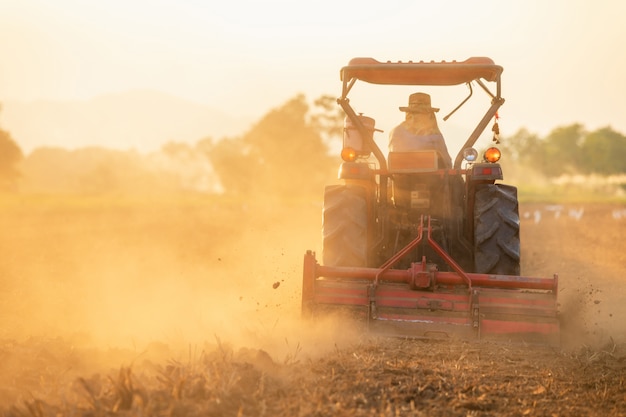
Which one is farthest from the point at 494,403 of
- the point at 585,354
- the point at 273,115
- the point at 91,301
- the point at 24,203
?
the point at 273,115

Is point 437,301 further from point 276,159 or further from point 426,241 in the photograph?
point 276,159

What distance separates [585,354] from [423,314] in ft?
4.35

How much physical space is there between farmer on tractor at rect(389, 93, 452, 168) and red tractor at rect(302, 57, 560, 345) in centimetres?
5

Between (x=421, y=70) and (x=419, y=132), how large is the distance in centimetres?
63

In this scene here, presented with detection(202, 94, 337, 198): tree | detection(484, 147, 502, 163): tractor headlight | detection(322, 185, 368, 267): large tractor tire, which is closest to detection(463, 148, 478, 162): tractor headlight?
detection(484, 147, 502, 163): tractor headlight

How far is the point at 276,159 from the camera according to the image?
6512 centimetres

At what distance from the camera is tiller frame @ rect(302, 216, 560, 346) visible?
654 centimetres

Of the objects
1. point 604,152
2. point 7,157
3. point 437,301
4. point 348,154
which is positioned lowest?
point 437,301

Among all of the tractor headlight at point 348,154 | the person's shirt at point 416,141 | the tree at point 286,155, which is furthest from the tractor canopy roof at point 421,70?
the tree at point 286,155

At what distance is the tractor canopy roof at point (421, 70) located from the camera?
7.61 meters

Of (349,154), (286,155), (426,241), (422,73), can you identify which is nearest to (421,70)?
(422,73)

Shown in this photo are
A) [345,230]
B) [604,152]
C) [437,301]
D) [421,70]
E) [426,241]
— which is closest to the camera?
[437,301]

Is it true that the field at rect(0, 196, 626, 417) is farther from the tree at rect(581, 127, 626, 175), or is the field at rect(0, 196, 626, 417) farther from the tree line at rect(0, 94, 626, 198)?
the tree at rect(581, 127, 626, 175)

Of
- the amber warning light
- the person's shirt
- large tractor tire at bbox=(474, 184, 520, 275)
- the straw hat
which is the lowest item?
large tractor tire at bbox=(474, 184, 520, 275)
